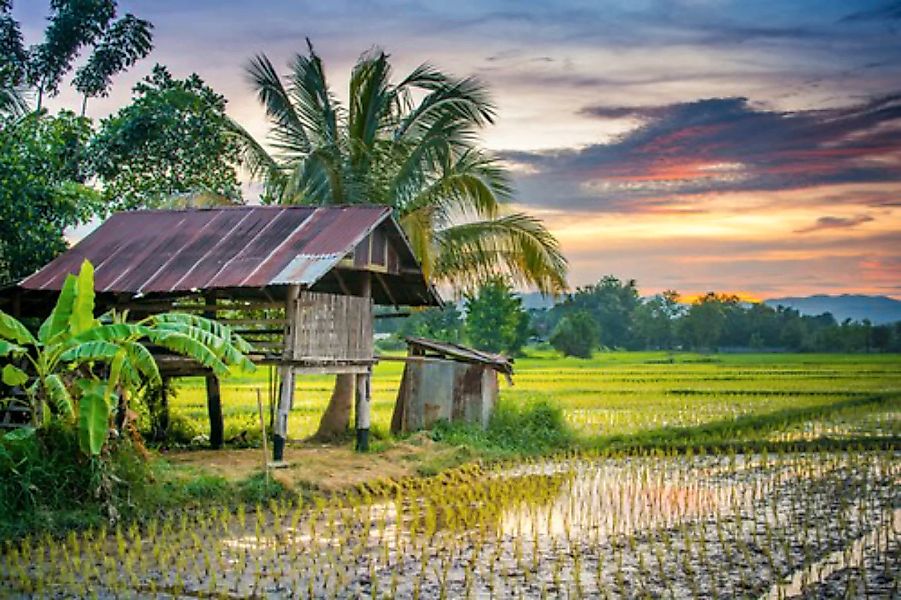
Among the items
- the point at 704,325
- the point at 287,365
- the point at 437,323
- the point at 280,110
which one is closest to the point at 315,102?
the point at 280,110

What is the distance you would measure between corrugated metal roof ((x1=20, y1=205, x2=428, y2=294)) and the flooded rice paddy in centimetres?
284

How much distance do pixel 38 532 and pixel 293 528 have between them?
2161 millimetres

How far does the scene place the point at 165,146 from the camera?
61.3 ft

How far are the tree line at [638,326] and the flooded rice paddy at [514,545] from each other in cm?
3054

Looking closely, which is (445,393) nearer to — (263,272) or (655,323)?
(263,272)

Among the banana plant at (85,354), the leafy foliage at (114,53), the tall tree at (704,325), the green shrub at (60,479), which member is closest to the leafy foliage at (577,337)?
the tall tree at (704,325)

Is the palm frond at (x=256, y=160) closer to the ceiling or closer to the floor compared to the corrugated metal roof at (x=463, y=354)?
closer to the ceiling

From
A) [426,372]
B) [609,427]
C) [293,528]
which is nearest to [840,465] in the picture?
[609,427]

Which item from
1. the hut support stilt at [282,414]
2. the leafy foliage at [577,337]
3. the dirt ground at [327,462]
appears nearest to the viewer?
the dirt ground at [327,462]

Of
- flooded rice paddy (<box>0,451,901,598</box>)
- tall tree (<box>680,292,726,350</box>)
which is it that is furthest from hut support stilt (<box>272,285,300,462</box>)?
tall tree (<box>680,292,726,350</box>)

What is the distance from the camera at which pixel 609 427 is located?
1875 cm

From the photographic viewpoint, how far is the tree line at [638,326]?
52.0 m

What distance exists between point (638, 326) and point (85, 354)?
226 ft

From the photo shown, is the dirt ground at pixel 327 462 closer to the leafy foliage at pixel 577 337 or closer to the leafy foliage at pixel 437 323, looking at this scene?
the leafy foliage at pixel 437 323
